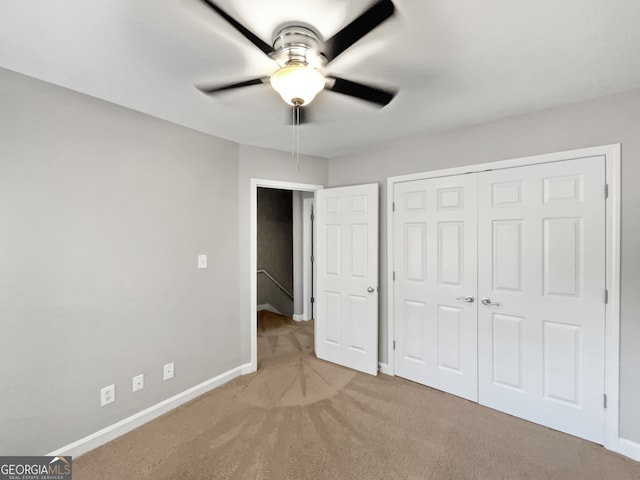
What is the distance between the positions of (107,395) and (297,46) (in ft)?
8.32

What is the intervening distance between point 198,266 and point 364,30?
227 cm

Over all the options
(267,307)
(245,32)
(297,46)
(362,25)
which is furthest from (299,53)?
(267,307)

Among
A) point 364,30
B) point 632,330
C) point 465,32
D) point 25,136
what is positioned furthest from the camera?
point 632,330

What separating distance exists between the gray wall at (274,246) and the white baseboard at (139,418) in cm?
255

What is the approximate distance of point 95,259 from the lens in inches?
79.0

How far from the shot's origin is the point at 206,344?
8.98ft

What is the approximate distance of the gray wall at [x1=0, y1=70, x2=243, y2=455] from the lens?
1685 millimetres

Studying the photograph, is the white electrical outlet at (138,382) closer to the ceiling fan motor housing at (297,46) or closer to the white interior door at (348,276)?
the white interior door at (348,276)

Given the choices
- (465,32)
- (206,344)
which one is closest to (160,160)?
(206,344)

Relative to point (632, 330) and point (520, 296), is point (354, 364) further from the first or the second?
point (632, 330)

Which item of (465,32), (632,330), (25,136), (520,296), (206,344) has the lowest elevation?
(206,344)

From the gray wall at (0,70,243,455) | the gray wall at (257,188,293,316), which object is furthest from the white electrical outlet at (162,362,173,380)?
the gray wall at (257,188,293,316)

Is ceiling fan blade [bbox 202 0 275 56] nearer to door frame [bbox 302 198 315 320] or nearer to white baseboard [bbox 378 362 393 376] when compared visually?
white baseboard [bbox 378 362 393 376]

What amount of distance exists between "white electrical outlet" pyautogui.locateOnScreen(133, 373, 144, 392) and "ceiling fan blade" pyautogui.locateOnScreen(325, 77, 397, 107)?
8.14ft
